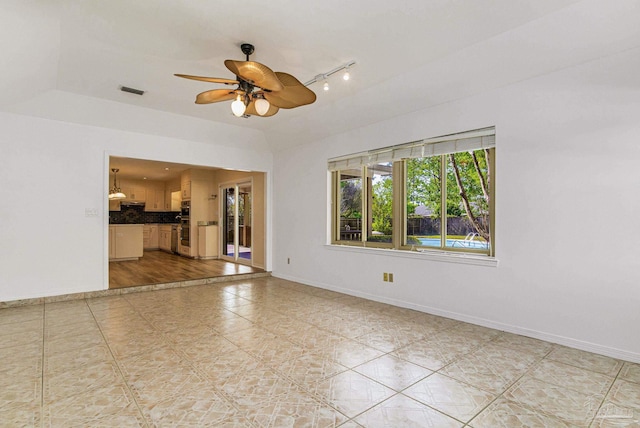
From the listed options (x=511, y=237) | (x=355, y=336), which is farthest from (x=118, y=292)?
(x=511, y=237)

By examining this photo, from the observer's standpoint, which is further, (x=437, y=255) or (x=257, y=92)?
(x=437, y=255)

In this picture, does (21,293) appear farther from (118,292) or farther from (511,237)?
(511,237)

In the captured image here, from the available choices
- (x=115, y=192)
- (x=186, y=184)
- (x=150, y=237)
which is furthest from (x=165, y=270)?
(x=150, y=237)

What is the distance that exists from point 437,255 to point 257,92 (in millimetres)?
2708

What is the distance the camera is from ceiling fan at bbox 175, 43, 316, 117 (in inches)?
90.2

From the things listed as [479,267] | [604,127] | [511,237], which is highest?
[604,127]

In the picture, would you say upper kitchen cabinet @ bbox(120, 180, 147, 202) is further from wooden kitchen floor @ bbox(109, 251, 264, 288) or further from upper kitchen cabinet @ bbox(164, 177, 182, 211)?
wooden kitchen floor @ bbox(109, 251, 264, 288)

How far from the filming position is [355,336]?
3189 millimetres

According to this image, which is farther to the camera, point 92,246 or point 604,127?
point 92,246

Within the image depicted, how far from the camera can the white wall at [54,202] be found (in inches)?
163

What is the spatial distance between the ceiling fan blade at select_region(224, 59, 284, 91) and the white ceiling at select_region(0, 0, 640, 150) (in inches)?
20.8

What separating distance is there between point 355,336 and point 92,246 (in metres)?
3.98

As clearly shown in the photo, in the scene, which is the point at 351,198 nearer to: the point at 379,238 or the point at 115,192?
the point at 379,238

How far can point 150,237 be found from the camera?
34.3 feet
